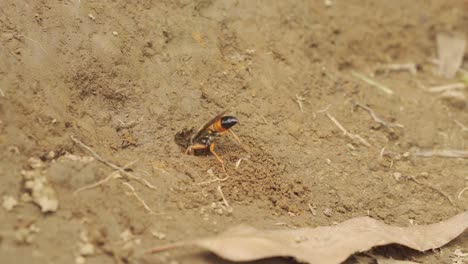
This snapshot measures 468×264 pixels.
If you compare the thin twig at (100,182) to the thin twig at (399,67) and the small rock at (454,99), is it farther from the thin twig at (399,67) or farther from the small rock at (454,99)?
the small rock at (454,99)

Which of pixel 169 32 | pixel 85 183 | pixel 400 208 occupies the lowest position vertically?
pixel 400 208

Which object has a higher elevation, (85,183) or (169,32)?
(169,32)

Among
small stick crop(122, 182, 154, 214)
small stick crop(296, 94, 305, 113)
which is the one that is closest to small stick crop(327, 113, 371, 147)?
small stick crop(296, 94, 305, 113)

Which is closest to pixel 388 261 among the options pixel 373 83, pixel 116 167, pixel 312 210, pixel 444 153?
pixel 312 210

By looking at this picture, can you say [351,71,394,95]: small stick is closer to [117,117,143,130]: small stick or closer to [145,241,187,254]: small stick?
[117,117,143,130]: small stick

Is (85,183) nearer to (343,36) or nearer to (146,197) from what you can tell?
(146,197)

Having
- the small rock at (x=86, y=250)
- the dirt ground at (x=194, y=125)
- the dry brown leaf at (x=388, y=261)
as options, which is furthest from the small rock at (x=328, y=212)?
the small rock at (x=86, y=250)

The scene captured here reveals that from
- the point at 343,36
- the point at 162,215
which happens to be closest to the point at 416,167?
the point at 343,36
